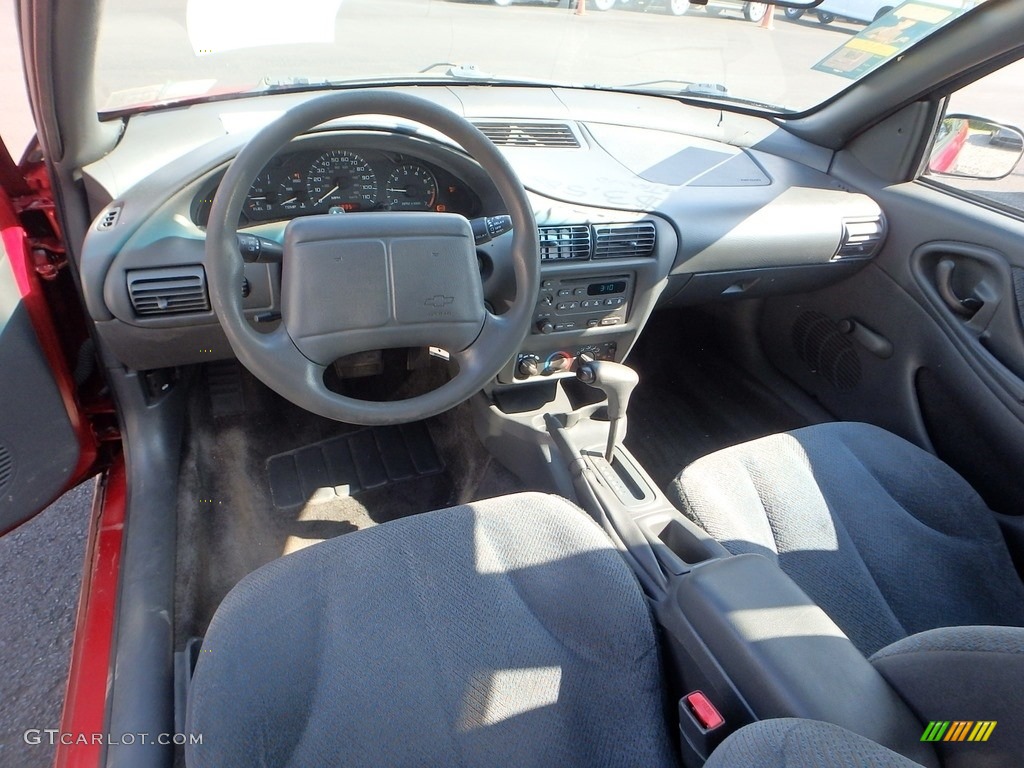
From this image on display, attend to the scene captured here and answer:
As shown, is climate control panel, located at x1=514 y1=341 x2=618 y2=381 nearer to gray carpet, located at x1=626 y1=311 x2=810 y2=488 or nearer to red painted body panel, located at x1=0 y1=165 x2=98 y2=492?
gray carpet, located at x1=626 y1=311 x2=810 y2=488

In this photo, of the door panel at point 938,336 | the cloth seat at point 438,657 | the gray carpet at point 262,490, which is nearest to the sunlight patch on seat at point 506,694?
the cloth seat at point 438,657

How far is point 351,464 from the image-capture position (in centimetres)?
217

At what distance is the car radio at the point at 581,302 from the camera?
172 cm

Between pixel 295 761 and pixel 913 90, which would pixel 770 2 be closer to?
pixel 913 90

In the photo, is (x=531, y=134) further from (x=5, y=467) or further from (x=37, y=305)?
(x=5, y=467)

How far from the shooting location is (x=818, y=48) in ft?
6.82

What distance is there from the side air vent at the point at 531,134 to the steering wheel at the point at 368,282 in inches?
26.1

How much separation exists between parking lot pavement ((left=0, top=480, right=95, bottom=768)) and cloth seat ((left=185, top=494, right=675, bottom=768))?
78cm

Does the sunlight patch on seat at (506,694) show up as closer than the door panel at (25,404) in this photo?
Yes

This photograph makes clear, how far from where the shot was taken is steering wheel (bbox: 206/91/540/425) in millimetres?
1100

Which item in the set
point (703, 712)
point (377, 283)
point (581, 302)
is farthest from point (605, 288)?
point (703, 712)

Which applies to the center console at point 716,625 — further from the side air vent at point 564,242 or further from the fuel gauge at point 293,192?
the fuel gauge at point 293,192

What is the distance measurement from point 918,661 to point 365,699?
0.75 m

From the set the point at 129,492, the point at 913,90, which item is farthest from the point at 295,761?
the point at 913,90
